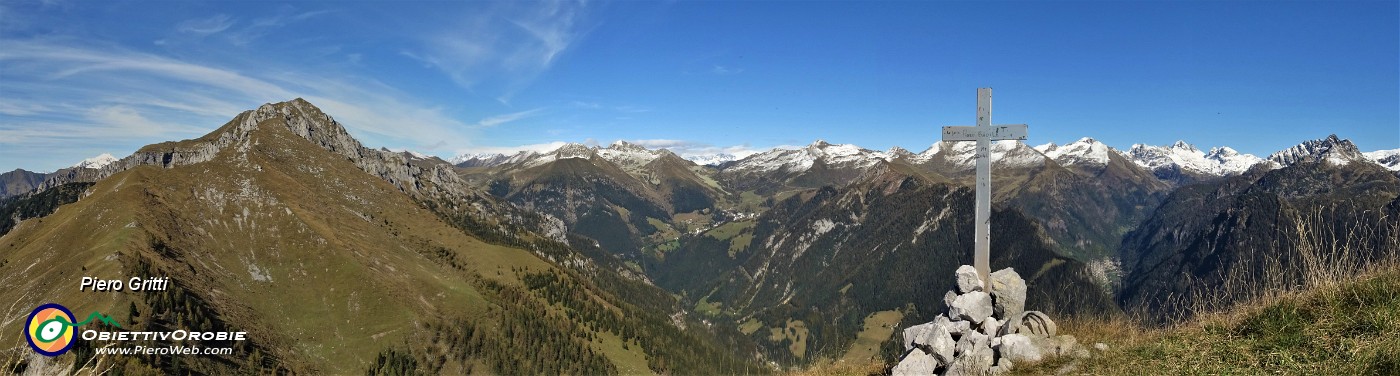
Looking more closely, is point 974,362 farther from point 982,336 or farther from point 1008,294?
point 1008,294

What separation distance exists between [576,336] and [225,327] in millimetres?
76809

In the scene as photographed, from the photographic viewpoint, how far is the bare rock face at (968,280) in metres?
17.4

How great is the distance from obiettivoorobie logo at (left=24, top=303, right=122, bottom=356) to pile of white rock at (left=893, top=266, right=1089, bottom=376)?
18.7 m

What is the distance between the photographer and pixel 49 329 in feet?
39.8

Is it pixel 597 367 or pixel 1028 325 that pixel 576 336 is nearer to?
pixel 597 367

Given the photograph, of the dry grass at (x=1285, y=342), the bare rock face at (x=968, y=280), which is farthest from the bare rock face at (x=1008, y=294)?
the dry grass at (x=1285, y=342)

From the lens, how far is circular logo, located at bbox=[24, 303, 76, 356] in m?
11.9

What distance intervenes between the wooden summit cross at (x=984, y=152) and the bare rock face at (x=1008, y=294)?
33cm

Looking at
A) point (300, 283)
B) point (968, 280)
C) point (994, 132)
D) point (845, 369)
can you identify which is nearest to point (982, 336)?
point (968, 280)

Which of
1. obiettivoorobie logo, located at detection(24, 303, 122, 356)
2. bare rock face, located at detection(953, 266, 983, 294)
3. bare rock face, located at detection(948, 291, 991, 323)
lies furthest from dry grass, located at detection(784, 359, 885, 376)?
obiettivoorobie logo, located at detection(24, 303, 122, 356)

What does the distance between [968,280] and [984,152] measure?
4.02 m

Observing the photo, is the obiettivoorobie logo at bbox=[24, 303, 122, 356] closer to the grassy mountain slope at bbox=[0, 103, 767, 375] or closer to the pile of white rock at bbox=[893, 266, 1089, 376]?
the pile of white rock at bbox=[893, 266, 1089, 376]

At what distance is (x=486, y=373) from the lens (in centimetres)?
13025

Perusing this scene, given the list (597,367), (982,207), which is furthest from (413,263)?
(982,207)
